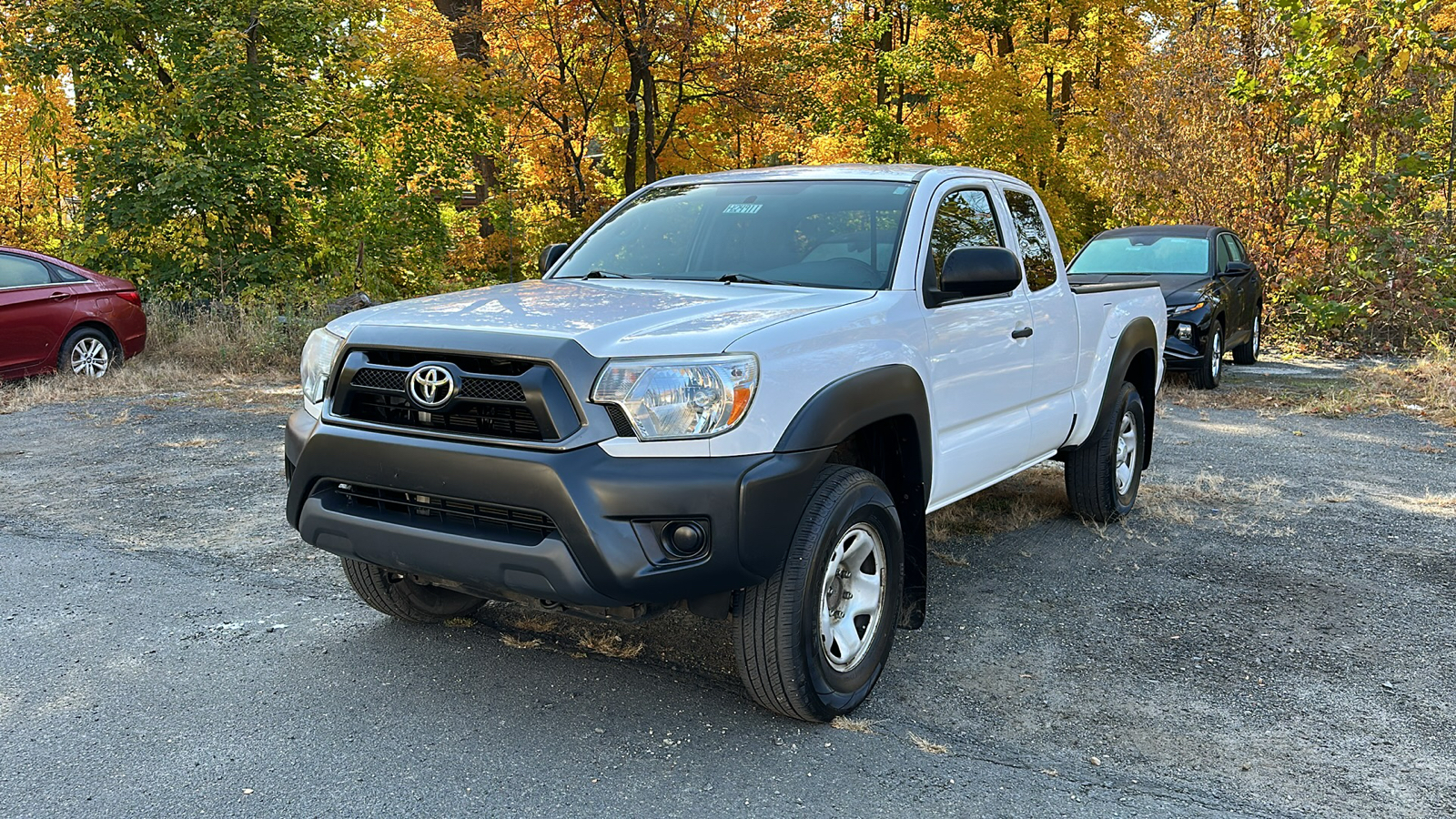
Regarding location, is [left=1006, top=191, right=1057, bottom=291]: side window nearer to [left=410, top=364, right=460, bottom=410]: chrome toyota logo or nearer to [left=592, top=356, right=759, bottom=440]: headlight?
[left=592, top=356, right=759, bottom=440]: headlight

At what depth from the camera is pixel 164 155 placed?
1387cm

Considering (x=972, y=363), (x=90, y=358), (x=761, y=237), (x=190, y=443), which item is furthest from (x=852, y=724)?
(x=90, y=358)

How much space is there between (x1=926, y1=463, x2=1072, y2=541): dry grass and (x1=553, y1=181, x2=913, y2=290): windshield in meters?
1.87

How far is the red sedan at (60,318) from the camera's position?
10664 millimetres

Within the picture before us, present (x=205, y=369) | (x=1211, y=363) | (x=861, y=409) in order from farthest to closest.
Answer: (x=205, y=369), (x=1211, y=363), (x=861, y=409)

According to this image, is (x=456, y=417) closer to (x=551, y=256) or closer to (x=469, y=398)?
(x=469, y=398)

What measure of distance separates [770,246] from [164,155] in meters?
11.9

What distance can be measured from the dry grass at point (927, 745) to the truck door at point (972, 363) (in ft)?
3.18

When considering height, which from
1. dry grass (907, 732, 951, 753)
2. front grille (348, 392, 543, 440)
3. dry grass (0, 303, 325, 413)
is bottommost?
dry grass (907, 732, 951, 753)

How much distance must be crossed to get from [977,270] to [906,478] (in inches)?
31.6

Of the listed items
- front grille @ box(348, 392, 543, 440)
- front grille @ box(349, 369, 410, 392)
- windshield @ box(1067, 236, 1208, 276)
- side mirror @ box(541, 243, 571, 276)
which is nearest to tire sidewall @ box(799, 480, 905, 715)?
front grille @ box(348, 392, 543, 440)

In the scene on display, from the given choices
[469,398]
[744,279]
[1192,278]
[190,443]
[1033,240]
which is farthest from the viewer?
[1192,278]

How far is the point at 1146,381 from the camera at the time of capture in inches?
Answer: 266

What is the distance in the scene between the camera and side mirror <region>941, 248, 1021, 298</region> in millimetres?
4148
